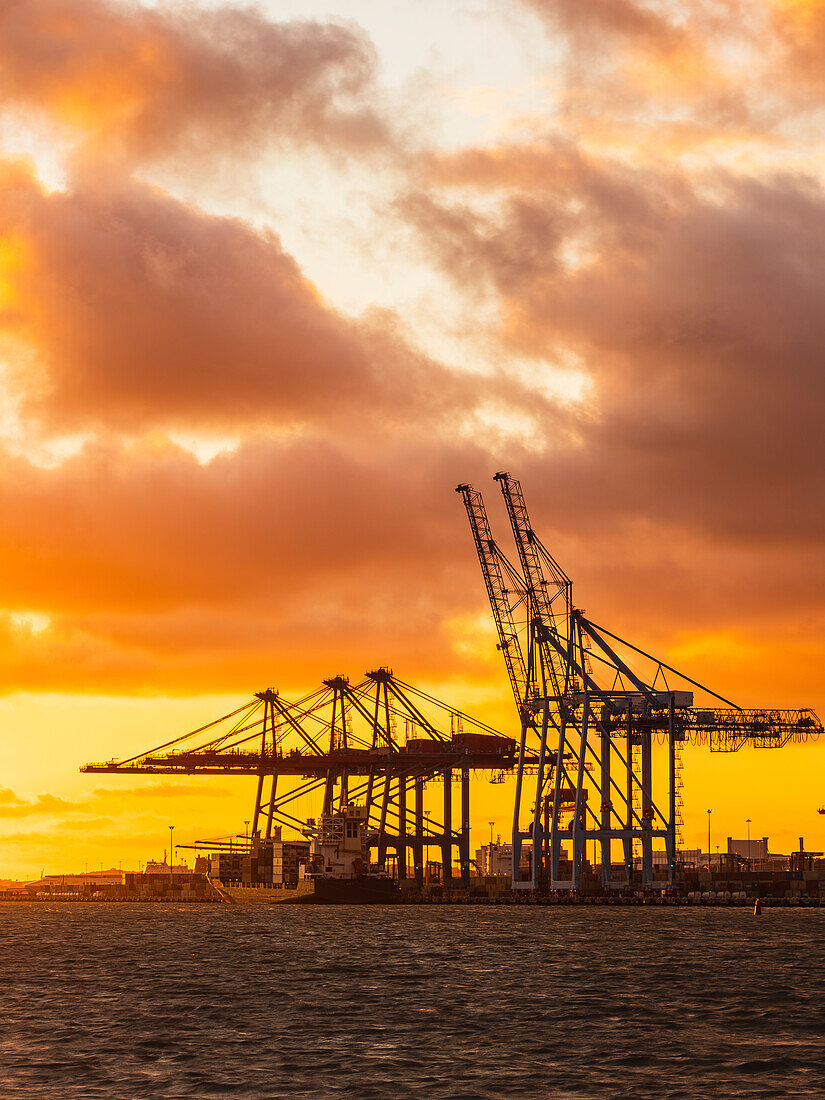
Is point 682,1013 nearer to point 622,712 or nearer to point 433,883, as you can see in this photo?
point 622,712

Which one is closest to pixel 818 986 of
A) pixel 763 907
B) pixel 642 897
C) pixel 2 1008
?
pixel 2 1008

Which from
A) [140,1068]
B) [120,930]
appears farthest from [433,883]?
[140,1068]

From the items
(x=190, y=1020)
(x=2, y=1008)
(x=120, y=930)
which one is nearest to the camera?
(x=190, y=1020)

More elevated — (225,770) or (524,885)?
(225,770)

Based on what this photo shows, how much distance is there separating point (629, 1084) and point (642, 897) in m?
123

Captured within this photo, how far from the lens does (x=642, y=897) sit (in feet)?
508

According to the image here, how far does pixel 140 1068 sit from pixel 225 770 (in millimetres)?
138059

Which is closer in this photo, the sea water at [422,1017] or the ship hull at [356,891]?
the sea water at [422,1017]

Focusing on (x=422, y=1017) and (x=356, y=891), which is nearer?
(x=422, y=1017)

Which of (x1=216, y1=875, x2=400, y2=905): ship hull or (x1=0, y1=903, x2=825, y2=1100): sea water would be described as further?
(x1=216, y1=875, x2=400, y2=905): ship hull

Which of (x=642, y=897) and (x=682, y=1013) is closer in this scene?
(x=682, y=1013)

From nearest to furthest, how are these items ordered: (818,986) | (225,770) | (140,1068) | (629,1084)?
(629,1084), (140,1068), (818,986), (225,770)

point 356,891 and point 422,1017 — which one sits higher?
point 356,891

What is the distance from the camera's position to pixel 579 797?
146625 millimetres
